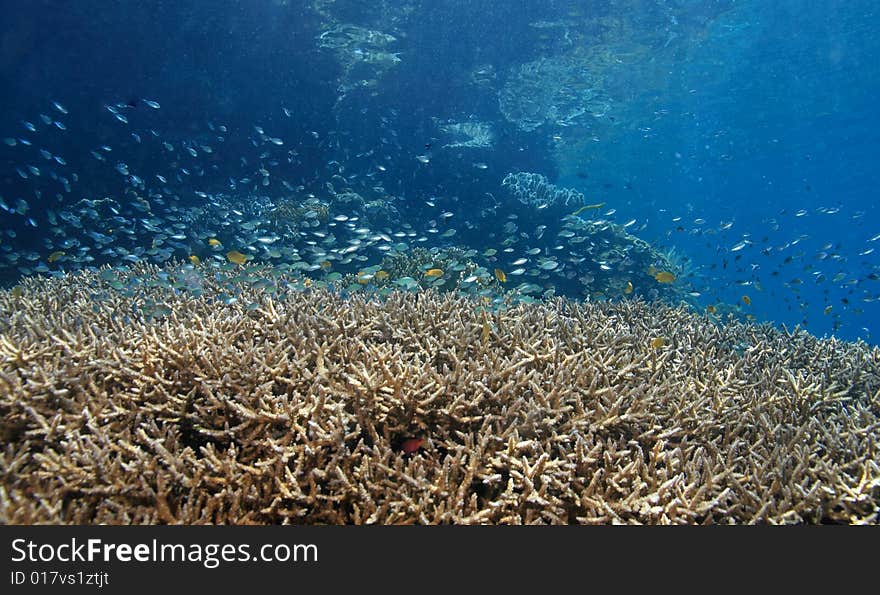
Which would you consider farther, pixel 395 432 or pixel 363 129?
pixel 363 129

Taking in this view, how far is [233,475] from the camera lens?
2.63 metres

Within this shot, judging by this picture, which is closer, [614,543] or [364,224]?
[614,543]

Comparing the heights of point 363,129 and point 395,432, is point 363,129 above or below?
above

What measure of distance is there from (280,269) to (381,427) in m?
7.05

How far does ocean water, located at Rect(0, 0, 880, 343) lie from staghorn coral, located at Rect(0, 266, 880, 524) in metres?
4.40

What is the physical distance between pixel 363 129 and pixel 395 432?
66.0 ft

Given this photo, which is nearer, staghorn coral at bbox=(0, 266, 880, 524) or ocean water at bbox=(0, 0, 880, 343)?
staghorn coral at bbox=(0, 266, 880, 524)

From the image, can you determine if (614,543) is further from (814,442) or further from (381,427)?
(814,442)

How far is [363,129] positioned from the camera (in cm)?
2086

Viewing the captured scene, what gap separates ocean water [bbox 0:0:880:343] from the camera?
46.6 ft

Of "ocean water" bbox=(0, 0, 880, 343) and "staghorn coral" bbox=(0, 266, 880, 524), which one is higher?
"ocean water" bbox=(0, 0, 880, 343)

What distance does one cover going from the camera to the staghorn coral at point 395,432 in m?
2.59

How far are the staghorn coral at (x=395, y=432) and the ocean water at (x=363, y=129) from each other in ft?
14.4

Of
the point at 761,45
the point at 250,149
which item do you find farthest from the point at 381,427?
the point at 761,45
